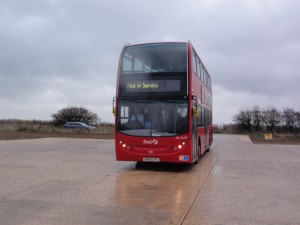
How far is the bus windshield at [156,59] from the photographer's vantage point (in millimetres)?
12602

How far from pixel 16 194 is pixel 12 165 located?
18.7 ft

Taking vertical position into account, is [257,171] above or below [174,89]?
below

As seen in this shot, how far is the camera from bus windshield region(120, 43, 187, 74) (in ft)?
41.3

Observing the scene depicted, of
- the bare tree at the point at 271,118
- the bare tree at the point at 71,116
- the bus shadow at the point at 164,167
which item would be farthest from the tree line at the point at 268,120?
the bus shadow at the point at 164,167

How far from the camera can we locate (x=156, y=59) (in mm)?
12781

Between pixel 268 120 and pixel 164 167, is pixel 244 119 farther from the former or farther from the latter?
pixel 164 167

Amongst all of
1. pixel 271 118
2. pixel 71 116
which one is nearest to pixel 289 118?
pixel 271 118

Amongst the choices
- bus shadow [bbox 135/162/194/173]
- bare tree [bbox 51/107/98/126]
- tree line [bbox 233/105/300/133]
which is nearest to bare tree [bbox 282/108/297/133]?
tree line [bbox 233/105/300/133]

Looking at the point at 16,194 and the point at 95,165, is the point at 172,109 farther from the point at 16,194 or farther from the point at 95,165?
the point at 16,194

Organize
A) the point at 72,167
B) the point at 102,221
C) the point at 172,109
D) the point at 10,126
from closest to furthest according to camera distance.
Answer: the point at 102,221 < the point at 172,109 < the point at 72,167 < the point at 10,126

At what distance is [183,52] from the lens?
41.8 ft

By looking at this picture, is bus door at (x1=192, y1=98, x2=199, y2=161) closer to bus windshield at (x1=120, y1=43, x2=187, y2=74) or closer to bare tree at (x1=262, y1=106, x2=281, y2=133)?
bus windshield at (x1=120, y1=43, x2=187, y2=74)

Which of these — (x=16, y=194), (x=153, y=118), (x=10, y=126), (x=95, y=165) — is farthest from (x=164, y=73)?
(x=10, y=126)

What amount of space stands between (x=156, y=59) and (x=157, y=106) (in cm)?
150
